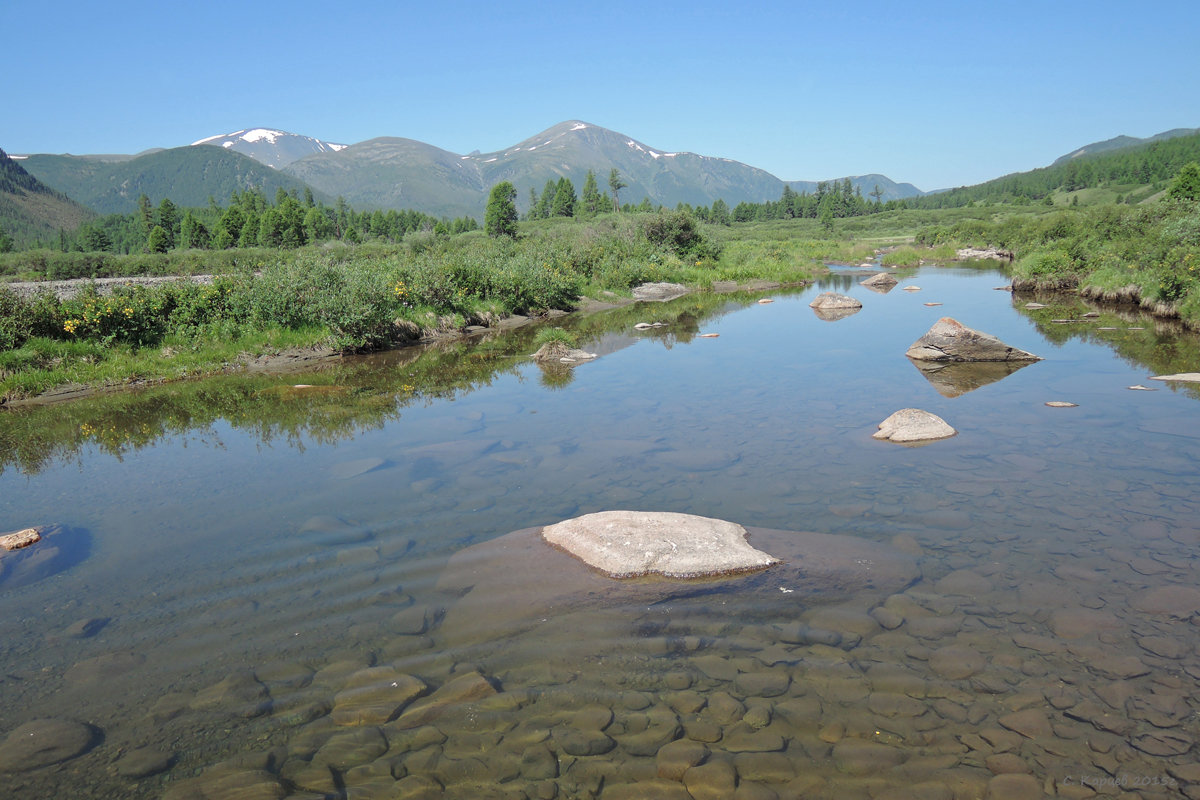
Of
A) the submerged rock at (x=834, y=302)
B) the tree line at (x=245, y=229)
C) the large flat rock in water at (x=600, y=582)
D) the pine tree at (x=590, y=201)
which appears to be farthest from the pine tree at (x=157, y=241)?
the large flat rock in water at (x=600, y=582)

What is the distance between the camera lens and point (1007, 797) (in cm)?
421

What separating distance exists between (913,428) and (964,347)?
8499 millimetres

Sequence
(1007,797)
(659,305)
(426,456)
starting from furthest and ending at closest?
(659,305)
(426,456)
(1007,797)

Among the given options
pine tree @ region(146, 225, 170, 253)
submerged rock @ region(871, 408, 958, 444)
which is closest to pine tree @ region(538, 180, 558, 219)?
pine tree @ region(146, 225, 170, 253)

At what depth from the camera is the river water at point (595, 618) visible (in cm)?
464

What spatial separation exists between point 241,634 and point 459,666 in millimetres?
2325

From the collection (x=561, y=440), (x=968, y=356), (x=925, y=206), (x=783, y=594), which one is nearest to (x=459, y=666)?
(x=783, y=594)

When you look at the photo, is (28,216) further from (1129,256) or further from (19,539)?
(1129,256)

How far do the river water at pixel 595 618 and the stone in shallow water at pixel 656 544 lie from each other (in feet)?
1.16

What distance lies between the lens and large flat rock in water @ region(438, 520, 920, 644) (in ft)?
21.3

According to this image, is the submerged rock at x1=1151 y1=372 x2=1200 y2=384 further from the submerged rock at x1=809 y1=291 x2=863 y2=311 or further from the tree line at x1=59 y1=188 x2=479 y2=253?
the tree line at x1=59 y1=188 x2=479 y2=253

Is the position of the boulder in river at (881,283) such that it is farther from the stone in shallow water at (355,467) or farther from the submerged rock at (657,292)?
the stone in shallow water at (355,467)

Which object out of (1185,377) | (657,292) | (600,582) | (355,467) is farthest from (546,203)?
(600,582)

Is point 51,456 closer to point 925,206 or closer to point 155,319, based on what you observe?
point 155,319
